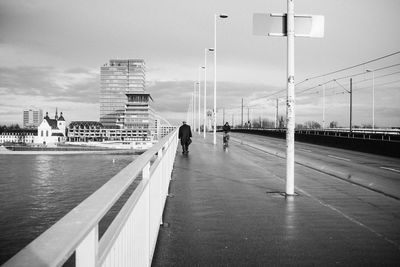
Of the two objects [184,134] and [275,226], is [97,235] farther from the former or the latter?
[184,134]

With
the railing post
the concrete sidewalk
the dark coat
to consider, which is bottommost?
the concrete sidewalk

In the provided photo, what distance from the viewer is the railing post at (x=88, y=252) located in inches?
70.1

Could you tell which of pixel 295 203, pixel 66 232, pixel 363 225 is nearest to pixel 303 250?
pixel 363 225

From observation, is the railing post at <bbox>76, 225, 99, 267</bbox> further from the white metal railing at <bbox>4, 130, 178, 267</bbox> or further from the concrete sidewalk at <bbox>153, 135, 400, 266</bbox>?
the concrete sidewalk at <bbox>153, 135, 400, 266</bbox>

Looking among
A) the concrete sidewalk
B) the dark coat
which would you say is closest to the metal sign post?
the concrete sidewalk

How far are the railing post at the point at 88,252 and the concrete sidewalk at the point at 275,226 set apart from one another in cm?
311

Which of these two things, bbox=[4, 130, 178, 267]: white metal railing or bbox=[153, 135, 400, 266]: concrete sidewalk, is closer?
bbox=[4, 130, 178, 267]: white metal railing

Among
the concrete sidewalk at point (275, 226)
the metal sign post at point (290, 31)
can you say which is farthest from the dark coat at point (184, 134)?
the metal sign post at point (290, 31)

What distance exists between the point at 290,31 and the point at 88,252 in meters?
8.75

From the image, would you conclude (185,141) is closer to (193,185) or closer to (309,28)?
(193,185)

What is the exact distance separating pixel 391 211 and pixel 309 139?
33983mm

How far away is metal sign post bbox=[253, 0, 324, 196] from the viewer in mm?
9617

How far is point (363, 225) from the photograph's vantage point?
687 cm

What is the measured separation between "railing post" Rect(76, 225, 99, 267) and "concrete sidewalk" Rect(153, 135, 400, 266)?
311cm
